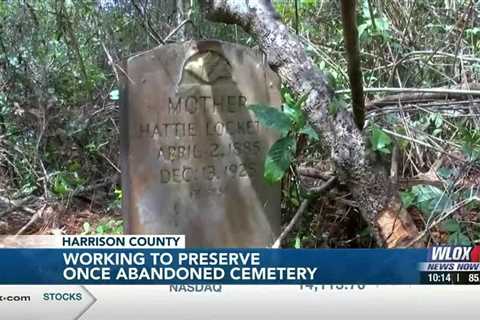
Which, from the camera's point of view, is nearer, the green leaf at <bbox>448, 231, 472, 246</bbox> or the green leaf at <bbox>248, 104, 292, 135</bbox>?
the green leaf at <bbox>448, 231, 472, 246</bbox>

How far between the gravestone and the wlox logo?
53 centimetres

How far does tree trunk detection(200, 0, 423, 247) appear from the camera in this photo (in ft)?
5.65

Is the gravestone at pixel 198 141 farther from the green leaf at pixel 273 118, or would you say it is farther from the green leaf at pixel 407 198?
the green leaf at pixel 407 198

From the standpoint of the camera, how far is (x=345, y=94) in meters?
1.94

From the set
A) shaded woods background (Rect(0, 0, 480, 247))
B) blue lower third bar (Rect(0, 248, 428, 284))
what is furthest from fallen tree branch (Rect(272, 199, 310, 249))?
blue lower third bar (Rect(0, 248, 428, 284))

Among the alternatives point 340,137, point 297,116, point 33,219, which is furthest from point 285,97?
point 33,219

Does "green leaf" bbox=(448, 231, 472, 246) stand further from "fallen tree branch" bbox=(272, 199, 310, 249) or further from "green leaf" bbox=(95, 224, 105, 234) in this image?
"green leaf" bbox=(95, 224, 105, 234)

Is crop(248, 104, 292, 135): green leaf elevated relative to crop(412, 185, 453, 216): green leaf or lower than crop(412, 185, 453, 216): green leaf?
elevated

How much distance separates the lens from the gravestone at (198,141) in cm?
191

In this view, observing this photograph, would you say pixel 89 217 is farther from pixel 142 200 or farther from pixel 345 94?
pixel 345 94

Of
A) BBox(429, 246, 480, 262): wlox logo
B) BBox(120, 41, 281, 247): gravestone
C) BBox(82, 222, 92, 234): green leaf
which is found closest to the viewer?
BBox(429, 246, 480, 262): wlox logo

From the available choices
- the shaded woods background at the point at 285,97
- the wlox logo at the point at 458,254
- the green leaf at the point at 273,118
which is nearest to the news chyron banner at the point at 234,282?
the wlox logo at the point at 458,254

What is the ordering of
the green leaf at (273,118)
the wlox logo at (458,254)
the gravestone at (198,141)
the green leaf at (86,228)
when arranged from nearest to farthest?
the wlox logo at (458,254), the green leaf at (86,228), the green leaf at (273,118), the gravestone at (198,141)

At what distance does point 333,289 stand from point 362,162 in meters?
0.38
